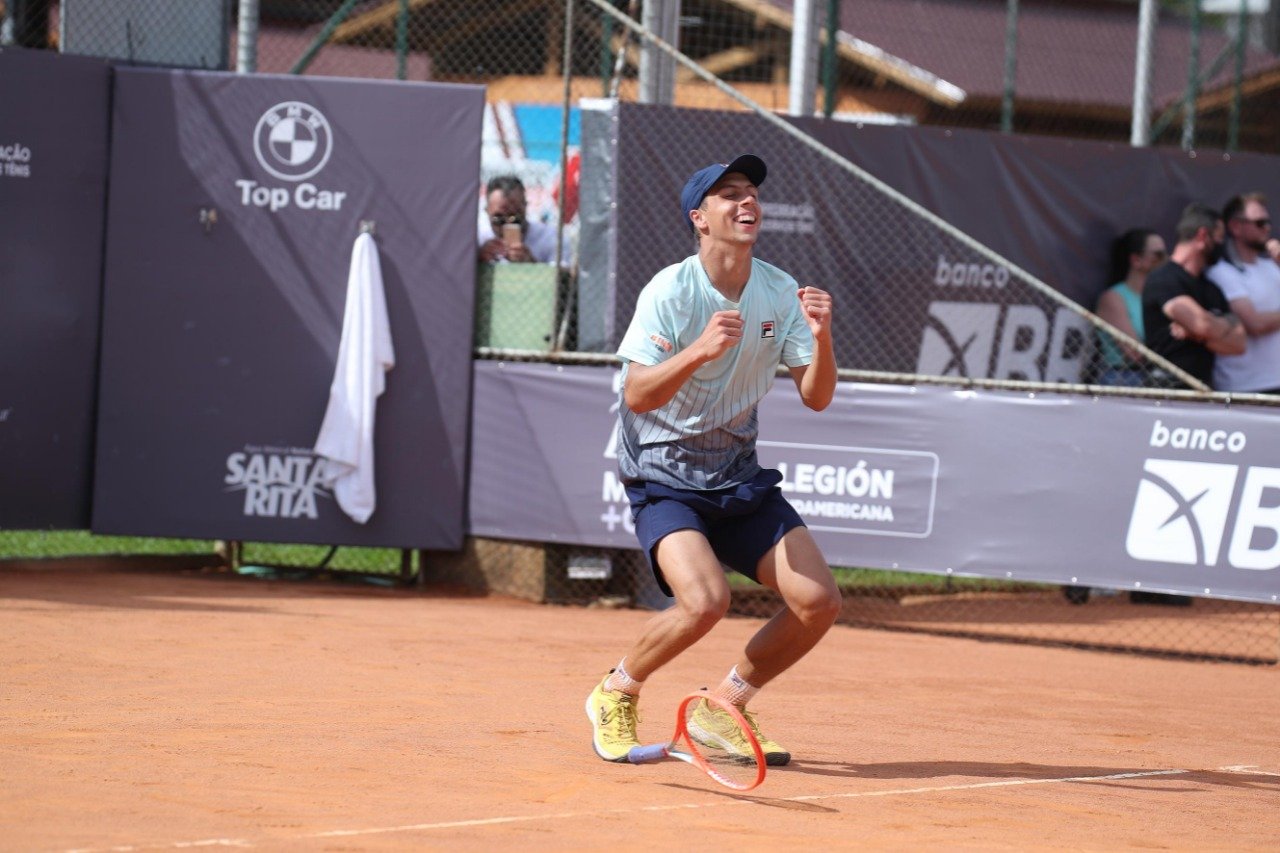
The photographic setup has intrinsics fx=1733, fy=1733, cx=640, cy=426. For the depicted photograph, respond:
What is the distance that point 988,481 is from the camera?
9.92 m

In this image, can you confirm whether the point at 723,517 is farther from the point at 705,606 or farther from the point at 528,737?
the point at 528,737

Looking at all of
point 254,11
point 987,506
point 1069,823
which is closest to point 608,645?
point 987,506

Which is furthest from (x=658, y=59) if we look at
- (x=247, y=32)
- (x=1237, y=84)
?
(x=1237, y=84)

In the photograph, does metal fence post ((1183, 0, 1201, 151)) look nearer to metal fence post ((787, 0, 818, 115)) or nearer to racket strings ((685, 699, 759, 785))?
metal fence post ((787, 0, 818, 115))

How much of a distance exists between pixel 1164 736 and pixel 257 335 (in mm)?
6000

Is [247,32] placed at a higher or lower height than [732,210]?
higher

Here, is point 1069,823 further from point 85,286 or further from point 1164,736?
point 85,286

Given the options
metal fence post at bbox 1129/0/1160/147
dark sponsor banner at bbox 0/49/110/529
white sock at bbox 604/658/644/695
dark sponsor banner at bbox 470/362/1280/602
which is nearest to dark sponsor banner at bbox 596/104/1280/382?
dark sponsor banner at bbox 470/362/1280/602

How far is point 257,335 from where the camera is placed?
10750mm

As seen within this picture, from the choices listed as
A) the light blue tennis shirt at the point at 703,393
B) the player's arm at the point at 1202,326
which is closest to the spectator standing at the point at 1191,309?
the player's arm at the point at 1202,326

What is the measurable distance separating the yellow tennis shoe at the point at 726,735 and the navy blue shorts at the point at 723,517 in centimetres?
54

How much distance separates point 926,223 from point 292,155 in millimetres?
4036

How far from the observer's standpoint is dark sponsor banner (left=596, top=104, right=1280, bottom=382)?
10.6 metres

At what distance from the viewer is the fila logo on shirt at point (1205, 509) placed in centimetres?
945
